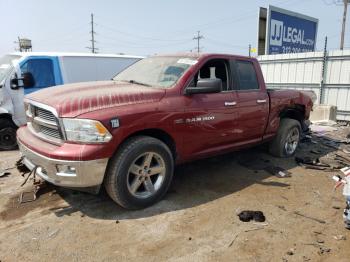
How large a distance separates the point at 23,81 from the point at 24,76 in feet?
0.37

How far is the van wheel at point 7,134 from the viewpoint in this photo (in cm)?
672

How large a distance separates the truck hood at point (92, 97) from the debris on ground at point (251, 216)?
172 cm

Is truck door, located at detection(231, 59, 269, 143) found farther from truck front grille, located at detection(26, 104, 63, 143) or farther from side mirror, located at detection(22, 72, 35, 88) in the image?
side mirror, located at detection(22, 72, 35, 88)

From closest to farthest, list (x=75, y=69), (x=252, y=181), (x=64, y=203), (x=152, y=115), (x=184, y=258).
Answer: (x=184, y=258) → (x=152, y=115) → (x=64, y=203) → (x=252, y=181) → (x=75, y=69)

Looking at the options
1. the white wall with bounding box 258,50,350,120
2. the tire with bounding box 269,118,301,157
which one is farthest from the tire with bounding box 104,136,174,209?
the white wall with bounding box 258,50,350,120

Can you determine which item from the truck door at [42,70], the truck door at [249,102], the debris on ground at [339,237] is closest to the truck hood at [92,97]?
the truck door at [249,102]

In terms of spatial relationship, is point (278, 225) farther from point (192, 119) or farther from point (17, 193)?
point (17, 193)

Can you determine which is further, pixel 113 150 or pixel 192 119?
pixel 192 119

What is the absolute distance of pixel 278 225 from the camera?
359cm

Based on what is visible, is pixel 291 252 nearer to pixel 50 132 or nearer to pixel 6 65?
pixel 50 132

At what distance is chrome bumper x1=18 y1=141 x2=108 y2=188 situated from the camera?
327 centimetres

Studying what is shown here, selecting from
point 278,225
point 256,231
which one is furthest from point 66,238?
point 278,225

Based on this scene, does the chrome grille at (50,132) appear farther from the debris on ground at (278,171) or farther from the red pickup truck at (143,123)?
the debris on ground at (278,171)

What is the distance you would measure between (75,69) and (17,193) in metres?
4.12
